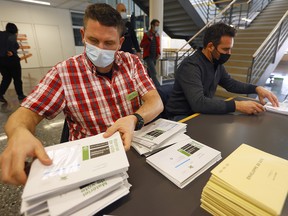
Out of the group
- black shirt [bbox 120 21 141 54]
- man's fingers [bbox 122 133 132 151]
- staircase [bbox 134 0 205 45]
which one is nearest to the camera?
man's fingers [bbox 122 133 132 151]

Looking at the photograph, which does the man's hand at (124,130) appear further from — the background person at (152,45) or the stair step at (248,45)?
the stair step at (248,45)

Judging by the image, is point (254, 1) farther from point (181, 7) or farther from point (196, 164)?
point (196, 164)

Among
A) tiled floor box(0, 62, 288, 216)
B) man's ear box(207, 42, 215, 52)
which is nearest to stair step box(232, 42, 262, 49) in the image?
tiled floor box(0, 62, 288, 216)

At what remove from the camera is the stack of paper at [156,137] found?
704mm

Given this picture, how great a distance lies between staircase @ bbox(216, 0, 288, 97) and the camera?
3.81 metres

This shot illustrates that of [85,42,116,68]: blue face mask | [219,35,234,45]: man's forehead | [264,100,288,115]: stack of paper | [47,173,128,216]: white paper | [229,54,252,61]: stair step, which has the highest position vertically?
[219,35,234,45]: man's forehead

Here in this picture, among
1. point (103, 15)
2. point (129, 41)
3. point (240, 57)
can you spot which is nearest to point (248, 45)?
point (240, 57)

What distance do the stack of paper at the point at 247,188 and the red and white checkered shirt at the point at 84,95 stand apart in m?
0.67

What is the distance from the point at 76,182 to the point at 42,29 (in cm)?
972

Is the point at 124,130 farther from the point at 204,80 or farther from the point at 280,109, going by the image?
the point at 280,109

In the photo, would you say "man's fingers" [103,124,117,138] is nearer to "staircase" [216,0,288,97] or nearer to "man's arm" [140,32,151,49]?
"staircase" [216,0,288,97]

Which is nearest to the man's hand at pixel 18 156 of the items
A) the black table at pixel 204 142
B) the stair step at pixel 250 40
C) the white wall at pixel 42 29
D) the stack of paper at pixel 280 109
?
the black table at pixel 204 142

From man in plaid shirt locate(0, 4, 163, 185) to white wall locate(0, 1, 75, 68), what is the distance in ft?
28.5

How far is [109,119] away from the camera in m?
1.00
